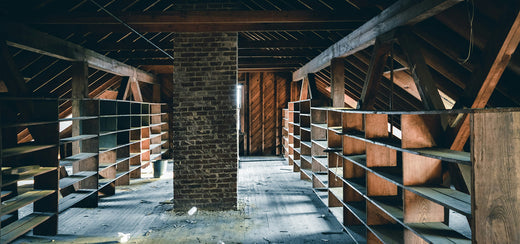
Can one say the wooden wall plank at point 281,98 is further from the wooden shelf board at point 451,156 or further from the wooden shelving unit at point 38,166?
the wooden shelf board at point 451,156

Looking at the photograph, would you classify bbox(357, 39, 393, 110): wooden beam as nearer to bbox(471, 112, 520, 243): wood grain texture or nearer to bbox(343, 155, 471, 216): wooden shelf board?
bbox(343, 155, 471, 216): wooden shelf board

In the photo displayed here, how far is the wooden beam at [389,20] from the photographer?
2.85m

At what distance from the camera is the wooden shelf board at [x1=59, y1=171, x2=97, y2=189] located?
479cm

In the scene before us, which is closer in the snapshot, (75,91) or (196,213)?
(196,213)

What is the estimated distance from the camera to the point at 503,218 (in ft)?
5.90

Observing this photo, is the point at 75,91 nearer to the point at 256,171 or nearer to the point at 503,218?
the point at 256,171

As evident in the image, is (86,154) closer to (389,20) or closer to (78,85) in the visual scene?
(78,85)

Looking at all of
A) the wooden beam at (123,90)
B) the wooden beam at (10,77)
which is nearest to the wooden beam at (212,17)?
the wooden beam at (10,77)

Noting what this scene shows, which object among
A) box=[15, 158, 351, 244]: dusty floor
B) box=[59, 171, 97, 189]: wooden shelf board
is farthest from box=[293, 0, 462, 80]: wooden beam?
box=[59, 171, 97, 189]: wooden shelf board

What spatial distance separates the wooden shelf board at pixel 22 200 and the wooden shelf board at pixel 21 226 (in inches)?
10.6

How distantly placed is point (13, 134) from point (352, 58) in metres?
5.57

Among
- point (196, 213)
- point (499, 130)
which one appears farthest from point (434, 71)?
point (196, 213)

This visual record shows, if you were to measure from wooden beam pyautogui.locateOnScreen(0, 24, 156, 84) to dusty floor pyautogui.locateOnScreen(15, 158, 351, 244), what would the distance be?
8.38 ft

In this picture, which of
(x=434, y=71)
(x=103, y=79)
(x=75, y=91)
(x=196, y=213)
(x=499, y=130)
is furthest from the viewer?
(x=103, y=79)
